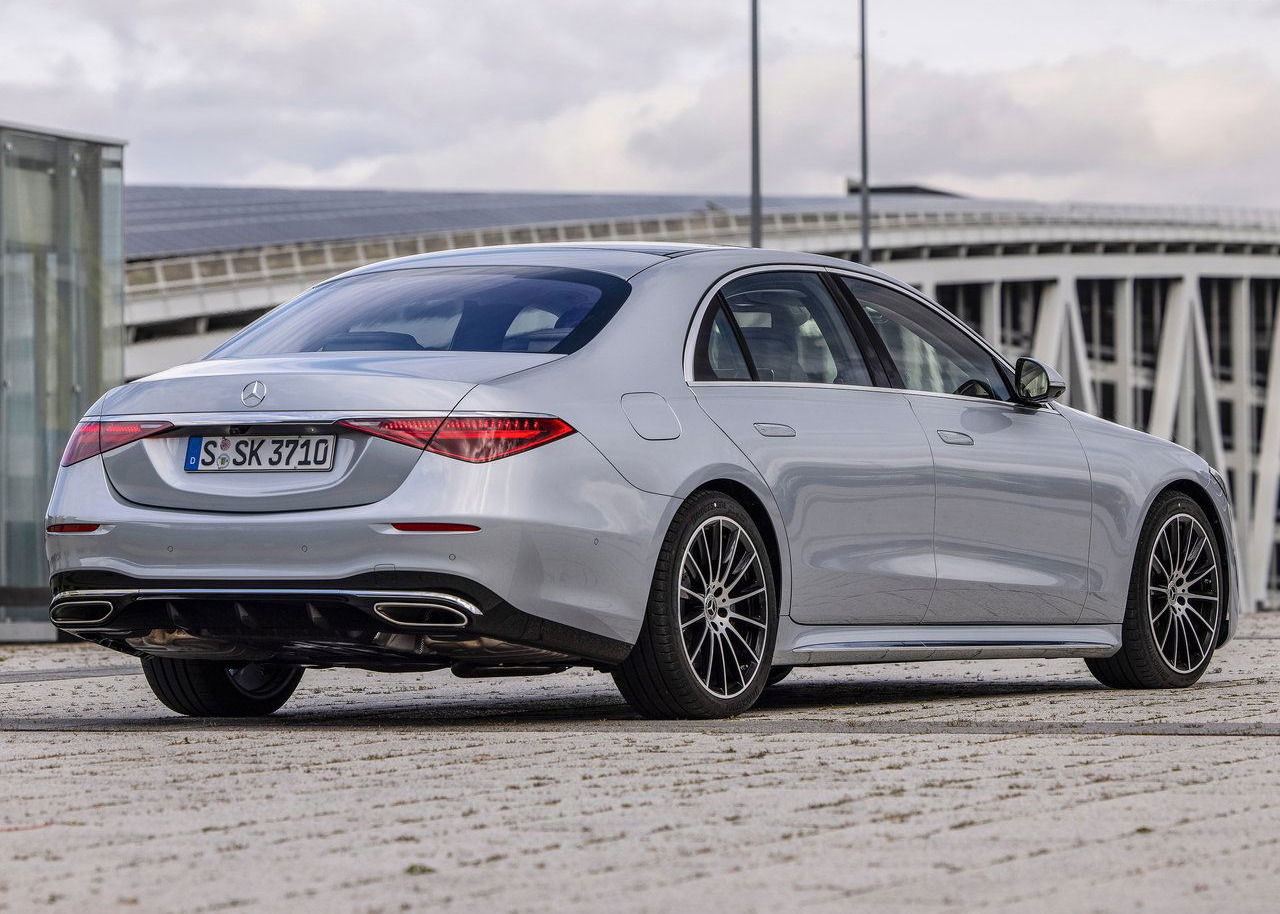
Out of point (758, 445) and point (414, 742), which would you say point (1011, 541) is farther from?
point (414, 742)

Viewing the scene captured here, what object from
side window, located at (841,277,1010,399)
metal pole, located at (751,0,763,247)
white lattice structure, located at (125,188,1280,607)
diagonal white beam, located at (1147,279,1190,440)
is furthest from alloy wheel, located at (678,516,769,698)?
diagonal white beam, located at (1147,279,1190,440)

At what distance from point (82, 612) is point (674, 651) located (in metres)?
1.80

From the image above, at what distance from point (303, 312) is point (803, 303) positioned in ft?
5.62

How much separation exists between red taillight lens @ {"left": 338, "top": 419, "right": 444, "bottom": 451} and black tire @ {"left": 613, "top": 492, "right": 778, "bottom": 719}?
0.84m

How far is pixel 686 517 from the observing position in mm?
6871

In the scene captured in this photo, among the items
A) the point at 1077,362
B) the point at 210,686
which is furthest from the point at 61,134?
the point at 1077,362

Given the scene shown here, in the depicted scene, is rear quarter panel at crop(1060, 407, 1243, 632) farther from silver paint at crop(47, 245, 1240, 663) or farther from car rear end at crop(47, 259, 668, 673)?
car rear end at crop(47, 259, 668, 673)

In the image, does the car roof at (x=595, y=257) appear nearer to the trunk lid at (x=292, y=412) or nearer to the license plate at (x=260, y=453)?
the trunk lid at (x=292, y=412)

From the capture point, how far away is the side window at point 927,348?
8.16 meters

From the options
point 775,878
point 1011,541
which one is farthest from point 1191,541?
point 775,878

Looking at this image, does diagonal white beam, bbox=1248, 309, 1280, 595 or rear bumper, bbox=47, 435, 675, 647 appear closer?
rear bumper, bbox=47, 435, 675, 647

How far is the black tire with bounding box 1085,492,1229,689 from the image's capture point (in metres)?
8.79

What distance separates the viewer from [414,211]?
6112 cm

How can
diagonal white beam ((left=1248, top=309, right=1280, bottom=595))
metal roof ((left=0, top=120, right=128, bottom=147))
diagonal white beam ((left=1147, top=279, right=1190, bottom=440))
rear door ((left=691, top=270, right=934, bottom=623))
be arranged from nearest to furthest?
rear door ((left=691, top=270, right=934, bottom=623)), metal roof ((left=0, top=120, right=128, bottom=147)), diagonal white beam ((left=1147, top=279, right=1190, bottom=440)), diagonal white beam ((left=1248, top=309, right=1280, bottom=595))
